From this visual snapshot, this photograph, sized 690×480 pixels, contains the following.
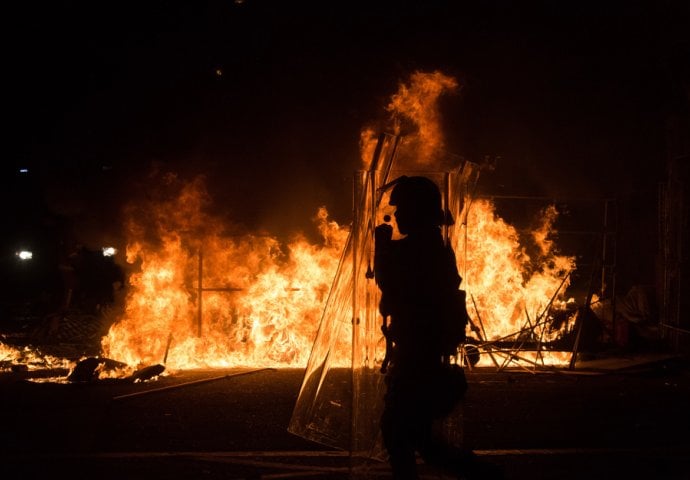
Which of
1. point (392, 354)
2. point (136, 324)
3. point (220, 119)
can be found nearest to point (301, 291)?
point (136, 324)

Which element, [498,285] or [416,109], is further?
[416,109]

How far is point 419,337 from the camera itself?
11.8 ft

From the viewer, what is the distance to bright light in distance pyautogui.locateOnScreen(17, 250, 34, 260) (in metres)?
31.7

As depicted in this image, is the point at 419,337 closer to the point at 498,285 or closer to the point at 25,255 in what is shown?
the point at 498,285

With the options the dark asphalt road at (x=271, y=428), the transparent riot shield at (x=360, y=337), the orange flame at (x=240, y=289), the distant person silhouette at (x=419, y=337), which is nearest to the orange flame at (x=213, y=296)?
the orange flame at (x=240, y=289)

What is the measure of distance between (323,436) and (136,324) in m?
5.80

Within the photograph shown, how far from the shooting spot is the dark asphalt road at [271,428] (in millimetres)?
4922

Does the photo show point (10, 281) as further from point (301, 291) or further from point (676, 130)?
point (676, 130)

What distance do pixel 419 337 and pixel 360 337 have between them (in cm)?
127

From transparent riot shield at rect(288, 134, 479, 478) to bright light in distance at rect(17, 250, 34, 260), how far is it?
3107 cm

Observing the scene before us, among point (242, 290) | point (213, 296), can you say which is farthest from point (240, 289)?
point (213, 296)

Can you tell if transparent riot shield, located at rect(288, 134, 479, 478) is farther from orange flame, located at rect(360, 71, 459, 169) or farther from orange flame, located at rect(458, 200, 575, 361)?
orange flame, located at rect(360, 71, 459, 169)

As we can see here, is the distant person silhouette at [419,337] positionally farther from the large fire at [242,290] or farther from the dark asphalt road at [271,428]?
the large fire at [242,290]

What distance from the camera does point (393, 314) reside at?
12.1 ft
